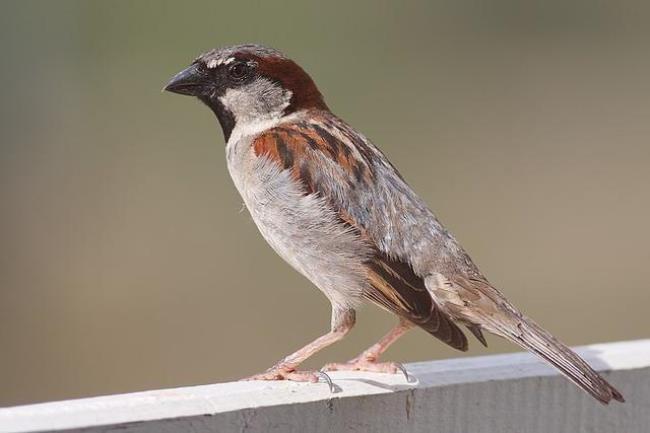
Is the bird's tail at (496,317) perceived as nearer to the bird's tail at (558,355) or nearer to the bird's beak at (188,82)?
the bird's tail at (558,355)

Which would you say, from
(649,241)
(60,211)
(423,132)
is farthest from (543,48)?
(60,211)

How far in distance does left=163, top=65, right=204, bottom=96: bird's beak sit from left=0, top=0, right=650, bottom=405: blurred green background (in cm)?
359

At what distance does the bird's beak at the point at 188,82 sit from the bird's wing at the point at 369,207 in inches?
14.8

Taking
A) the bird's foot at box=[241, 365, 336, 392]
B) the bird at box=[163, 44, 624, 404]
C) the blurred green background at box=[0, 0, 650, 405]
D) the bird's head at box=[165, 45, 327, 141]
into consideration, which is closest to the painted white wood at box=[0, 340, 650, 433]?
the bird's foot at box=[241, 365, 336, 392]

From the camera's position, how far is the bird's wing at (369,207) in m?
2.97

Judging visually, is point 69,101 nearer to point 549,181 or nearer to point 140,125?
point 140,125

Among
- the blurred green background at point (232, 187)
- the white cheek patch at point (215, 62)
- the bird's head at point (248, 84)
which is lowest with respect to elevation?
the blurred green background at point (232, 187)

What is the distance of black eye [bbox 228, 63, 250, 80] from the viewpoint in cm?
333

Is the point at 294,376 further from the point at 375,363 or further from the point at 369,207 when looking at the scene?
the point at 369,207

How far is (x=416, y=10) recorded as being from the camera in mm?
11258

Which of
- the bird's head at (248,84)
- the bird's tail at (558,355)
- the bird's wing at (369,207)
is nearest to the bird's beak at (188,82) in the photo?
the bird's head at (248,84)

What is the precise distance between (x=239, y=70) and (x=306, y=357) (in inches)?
32.5

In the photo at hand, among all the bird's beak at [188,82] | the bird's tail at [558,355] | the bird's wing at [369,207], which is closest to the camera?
the bird's tail at [558,355]

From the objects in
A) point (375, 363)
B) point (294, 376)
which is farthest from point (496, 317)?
point (294, 376)
